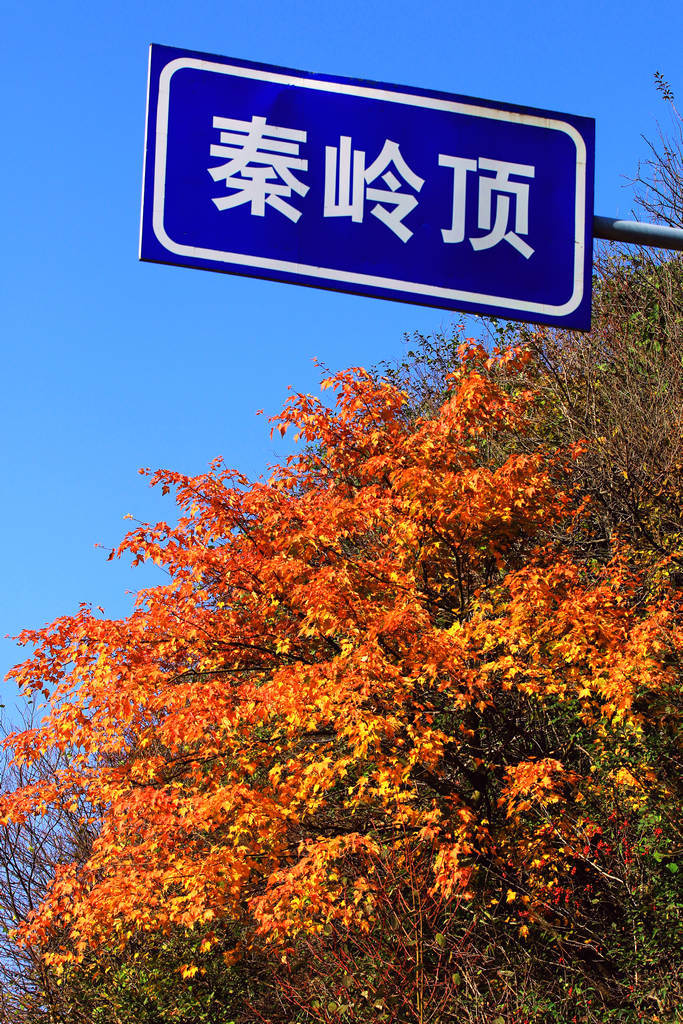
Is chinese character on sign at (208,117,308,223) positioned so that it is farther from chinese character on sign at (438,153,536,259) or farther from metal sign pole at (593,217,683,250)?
metal sign pole at (593,217,683,250)

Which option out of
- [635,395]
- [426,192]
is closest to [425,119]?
[426,192]

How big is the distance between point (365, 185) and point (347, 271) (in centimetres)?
24

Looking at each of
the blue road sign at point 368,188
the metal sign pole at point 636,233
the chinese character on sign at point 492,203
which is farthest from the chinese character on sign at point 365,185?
the metal sign pole at point 636,233

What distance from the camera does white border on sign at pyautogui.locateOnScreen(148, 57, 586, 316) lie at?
252cm

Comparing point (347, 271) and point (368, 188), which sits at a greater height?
point (368, 188)

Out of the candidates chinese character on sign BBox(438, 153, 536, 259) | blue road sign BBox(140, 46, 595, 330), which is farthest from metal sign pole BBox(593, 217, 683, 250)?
chinese character on sign BBox(438, 153, 536, 259)

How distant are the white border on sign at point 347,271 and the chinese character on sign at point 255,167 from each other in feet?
0.43

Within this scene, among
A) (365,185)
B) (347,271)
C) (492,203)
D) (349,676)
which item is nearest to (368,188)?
(365,185)

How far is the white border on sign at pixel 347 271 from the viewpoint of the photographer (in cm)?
252

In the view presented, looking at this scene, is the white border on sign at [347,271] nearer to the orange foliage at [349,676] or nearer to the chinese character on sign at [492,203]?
the chinese character on sign at [492,203]

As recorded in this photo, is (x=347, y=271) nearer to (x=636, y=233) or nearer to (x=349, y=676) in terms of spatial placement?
(x=636, y=233)

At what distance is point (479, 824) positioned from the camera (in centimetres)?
1005

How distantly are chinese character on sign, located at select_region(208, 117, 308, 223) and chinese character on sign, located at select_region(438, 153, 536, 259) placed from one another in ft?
1.40

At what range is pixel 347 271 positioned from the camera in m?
2.62
